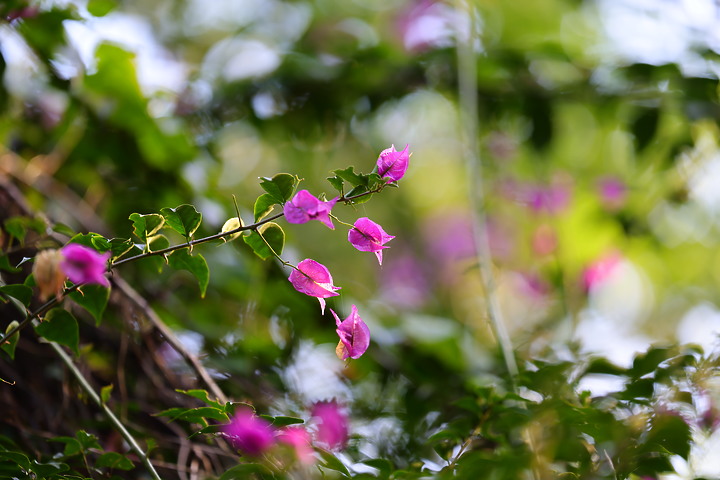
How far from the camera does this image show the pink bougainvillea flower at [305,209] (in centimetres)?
36

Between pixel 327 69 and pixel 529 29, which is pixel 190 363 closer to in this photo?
pixel 327 69

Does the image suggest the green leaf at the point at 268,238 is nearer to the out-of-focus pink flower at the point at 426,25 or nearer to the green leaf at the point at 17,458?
the green leaf at the point at 17,458

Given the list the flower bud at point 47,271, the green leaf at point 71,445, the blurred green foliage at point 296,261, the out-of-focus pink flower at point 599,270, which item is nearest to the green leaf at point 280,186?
the blurred green foliage at point 296,261

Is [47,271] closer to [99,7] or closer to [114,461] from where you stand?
[114,461]

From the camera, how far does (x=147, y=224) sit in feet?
1.22

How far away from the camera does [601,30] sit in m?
1.91

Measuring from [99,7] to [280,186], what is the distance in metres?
0.55

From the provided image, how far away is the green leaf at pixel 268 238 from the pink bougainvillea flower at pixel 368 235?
0.15ft

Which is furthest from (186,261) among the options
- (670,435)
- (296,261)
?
(296,261)

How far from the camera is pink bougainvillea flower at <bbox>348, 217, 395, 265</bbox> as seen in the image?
39 centimetres

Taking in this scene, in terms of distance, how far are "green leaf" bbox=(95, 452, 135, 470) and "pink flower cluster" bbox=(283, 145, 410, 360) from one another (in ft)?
0.53

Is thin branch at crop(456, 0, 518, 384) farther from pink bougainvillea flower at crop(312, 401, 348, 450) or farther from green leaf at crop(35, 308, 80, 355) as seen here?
green leaf at crop(35, 308, 80, 355)

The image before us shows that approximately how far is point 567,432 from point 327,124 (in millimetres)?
880

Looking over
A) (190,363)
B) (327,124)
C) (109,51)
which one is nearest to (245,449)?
(190,363)
